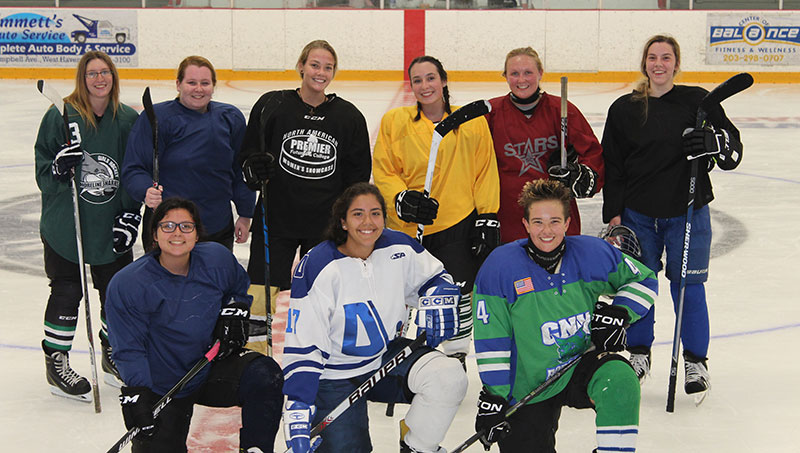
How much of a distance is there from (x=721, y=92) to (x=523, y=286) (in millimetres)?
1116

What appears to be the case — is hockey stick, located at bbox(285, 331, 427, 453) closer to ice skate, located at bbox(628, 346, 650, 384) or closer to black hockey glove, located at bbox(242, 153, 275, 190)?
black hockey glove, located at bbox(242, 153, 275, 190)

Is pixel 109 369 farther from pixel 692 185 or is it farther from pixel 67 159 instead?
pixel 692 185

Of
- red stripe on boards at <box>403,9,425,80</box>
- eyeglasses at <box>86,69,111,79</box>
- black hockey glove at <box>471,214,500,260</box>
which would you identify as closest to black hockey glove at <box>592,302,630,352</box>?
black hockey glove at <box>471,214,500,260</box>

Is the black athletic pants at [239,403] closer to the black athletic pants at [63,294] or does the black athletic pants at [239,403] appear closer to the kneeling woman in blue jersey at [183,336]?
the kneeling woman in blue jersey at [183,336]

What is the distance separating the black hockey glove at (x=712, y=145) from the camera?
3.19 m

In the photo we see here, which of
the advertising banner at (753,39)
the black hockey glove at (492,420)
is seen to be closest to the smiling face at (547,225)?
the black hockey glove at (492,420)

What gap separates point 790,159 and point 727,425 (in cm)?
537

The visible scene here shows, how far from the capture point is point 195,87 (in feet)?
10.9

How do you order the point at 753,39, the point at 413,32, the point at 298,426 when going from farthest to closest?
the point at 413,32
the point at 753,39
the point at 298,426

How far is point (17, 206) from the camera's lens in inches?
253

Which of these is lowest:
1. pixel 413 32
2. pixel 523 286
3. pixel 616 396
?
pixel 616 396

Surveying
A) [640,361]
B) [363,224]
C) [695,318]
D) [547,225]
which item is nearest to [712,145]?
[695,318]

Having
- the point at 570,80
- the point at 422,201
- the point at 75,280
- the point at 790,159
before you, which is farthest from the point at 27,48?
the point at 422,201

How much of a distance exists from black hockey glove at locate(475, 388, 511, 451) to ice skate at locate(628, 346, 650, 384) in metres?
0.99
